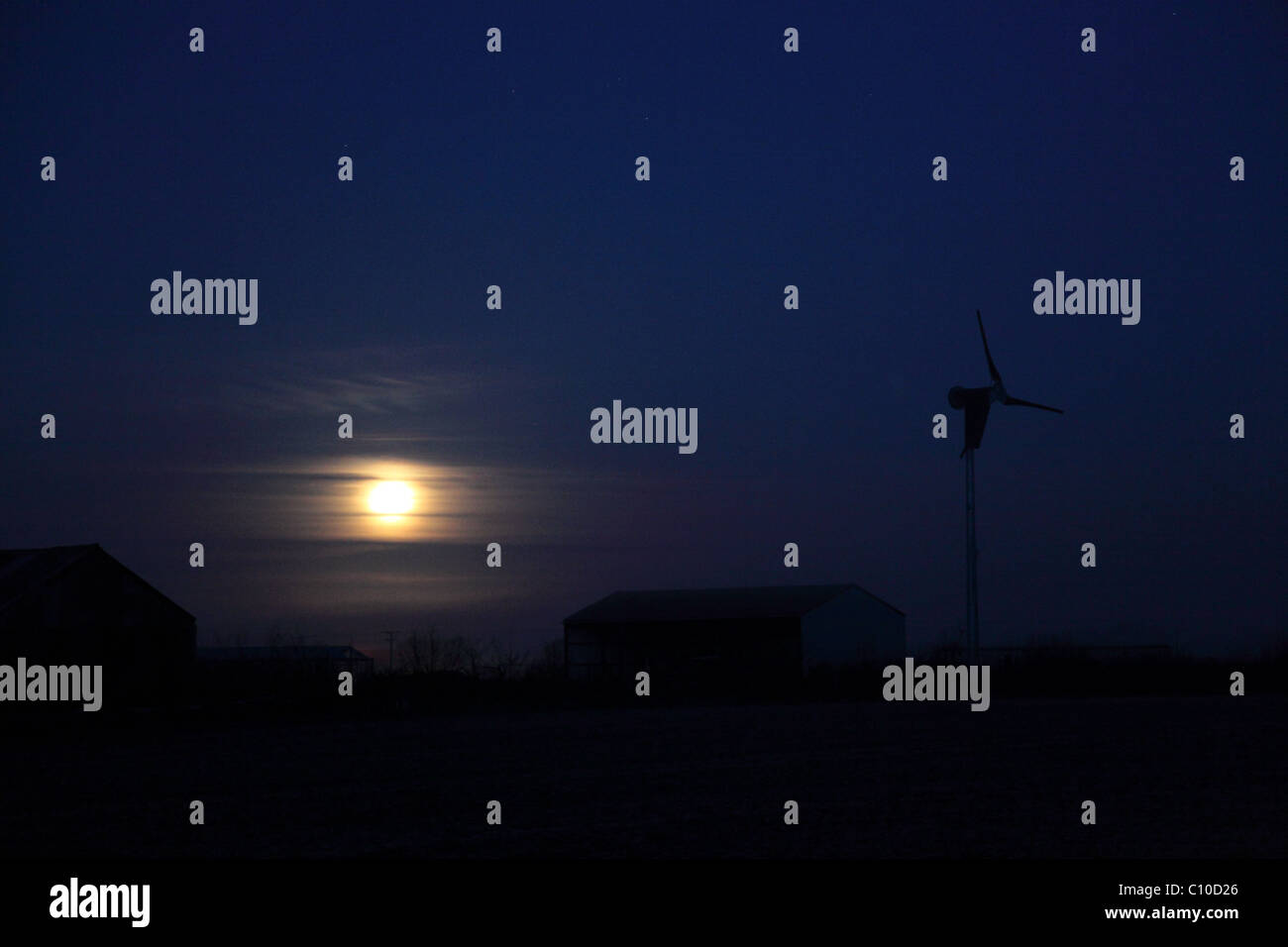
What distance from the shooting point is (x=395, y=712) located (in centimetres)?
3966

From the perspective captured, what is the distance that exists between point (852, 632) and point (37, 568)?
42846 millimetres

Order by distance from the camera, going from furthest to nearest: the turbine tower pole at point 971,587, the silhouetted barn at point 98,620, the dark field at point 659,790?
the turbine tower pole at point 971,587 → the silhouetted barn at point 98,620 → the dark field at point 659,790

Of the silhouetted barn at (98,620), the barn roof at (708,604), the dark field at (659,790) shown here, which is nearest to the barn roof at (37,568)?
the silhouetted barn at (98,620)

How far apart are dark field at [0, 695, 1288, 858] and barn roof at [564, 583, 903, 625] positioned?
42087 millimetres

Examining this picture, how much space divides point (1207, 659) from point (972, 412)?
18173mm

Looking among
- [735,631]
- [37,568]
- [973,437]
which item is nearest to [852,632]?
[735,631]

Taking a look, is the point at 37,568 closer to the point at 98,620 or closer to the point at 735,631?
the point at 98,620

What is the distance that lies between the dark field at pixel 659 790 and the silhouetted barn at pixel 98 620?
1009 cm

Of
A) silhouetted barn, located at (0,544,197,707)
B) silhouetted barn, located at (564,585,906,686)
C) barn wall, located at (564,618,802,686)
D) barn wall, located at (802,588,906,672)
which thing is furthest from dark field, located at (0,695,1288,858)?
barn wall, located at (802,588,906,672)

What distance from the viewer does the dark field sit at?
12.9 m

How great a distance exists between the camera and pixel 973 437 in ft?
174

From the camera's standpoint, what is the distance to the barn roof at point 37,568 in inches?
1704

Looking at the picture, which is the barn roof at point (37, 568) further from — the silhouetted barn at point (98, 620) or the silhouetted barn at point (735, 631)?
the silhouetted barn at point (735, 631)
